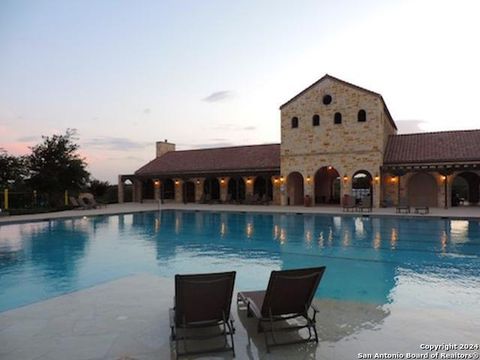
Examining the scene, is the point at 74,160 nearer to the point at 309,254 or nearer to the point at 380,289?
the point at 309,254

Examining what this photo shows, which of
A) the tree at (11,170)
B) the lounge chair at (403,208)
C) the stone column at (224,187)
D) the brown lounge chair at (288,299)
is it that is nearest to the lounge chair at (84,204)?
the tree at (11,170)

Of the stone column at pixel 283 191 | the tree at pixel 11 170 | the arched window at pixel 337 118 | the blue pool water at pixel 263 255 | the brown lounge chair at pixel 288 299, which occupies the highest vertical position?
the arched window at pixel 337 118

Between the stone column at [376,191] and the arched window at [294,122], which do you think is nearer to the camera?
the stone column at [376,191]

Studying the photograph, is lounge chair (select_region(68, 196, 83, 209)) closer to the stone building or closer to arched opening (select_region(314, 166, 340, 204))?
the stone building

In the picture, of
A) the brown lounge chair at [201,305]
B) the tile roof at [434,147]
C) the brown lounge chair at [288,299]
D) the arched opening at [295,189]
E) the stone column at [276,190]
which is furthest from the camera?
the stone column at [276,190]

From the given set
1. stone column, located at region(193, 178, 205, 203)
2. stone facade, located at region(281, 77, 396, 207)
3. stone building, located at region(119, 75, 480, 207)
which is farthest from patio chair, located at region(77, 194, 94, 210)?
stone facade, located at region(281, 77, 396, 207)

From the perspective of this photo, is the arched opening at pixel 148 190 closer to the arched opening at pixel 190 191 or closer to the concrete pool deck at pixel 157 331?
the arched opening at pixel 190 191

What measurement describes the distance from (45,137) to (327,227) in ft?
70.6

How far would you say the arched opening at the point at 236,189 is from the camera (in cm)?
2959

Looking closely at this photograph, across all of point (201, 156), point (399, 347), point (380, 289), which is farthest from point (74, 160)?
point (399, 347)

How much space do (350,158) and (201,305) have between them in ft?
70.0

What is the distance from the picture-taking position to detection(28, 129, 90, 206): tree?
25.3 meters

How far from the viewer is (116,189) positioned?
34.0 meters

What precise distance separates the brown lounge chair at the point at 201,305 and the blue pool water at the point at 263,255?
3156 mm
